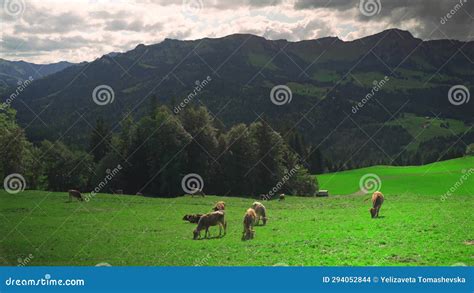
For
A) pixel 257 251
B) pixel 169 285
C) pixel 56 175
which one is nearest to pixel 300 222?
pixel 257 251

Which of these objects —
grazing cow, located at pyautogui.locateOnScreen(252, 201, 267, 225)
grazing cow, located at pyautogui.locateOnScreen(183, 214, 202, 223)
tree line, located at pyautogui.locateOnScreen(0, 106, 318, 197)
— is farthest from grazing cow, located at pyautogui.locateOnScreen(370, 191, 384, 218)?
tree line, located at pyautogui.locateOnScreen(0, 106, 318, 197)

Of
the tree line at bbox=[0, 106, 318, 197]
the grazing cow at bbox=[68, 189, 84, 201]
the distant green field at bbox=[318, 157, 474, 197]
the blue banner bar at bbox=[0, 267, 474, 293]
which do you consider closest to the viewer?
the blue banner bar at bbox=[0, 267, 474, 293]

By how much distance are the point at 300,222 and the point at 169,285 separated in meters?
14.4

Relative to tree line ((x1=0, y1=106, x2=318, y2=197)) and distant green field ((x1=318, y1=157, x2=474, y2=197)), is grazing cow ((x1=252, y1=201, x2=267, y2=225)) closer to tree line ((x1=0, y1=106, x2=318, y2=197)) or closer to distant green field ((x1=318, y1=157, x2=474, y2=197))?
distant green field ((x1=318, y1=157, x2=474, y2=197))

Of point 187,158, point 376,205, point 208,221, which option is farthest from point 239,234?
point 187,158

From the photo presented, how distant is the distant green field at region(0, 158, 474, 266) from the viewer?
75.0 feet

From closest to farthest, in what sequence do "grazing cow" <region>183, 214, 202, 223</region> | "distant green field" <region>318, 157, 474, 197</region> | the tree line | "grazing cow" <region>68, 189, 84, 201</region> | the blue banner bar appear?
the blue banner bar
"grazing cow" <region>183, 214, 202, 223</region>
"grazing cow" <region>68, 189, 84, 201</region>
"distant green field" <region>318, 157, 474, 197</region>
the tree line

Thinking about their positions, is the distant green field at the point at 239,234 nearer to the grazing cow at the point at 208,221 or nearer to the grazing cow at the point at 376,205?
the grazing cow at the point at 376,205

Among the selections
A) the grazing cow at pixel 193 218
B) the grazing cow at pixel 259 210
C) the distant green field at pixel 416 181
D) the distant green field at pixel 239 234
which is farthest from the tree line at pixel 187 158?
the grazing cow at pixel 259 210

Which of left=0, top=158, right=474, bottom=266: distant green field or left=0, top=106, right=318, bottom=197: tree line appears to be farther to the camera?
left=0, top=106, right=318, bottom=197: tree line

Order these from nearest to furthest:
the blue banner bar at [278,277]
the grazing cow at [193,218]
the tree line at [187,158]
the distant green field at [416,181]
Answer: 1. the blue banner bar at [278,277]
2. the grazing cow at [193,218]
3. the distant green field at [416,181]
4. the tree line at [187,158]

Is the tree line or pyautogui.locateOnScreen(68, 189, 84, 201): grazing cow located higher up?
the tree line

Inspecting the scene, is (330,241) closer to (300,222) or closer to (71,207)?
(300,222)

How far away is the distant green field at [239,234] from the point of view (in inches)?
901
